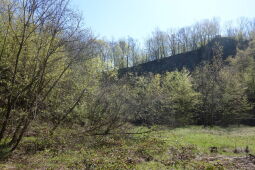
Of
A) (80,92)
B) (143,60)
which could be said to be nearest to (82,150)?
(80,92)

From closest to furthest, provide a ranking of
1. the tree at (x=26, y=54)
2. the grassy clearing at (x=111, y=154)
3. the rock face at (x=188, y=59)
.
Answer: the grassy clearing at (x=111, y=154) < the tree at (x=26, y=54) < the rock face at (x=188, y=59)

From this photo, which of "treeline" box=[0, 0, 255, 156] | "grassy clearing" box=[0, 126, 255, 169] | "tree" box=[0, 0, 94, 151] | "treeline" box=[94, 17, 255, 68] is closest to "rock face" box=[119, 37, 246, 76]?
"treeline" box=[94, 17, 255, 68]

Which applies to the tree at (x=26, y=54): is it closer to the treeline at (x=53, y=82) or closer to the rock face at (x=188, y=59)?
the treeline at (x=53, y=82)

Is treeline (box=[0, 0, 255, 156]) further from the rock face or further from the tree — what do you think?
the rock face

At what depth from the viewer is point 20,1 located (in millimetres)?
7223

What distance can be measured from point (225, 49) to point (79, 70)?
66365mm

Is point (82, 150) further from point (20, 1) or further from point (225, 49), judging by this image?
point (225, 49)

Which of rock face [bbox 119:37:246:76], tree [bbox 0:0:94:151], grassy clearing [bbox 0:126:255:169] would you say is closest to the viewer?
grassy clearing [bbox 0:126:255:169]

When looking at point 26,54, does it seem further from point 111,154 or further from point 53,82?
point 111,154

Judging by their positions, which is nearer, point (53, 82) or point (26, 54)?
point (26, 54)

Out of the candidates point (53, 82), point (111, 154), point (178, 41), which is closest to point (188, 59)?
point (178, 41)

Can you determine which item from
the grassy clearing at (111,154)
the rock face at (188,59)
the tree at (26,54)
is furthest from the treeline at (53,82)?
the rock face at (188,59)

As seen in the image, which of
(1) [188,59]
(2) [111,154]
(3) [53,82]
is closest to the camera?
(2) [111,154]

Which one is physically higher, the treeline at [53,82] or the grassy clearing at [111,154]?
the treeline at [53,82]
